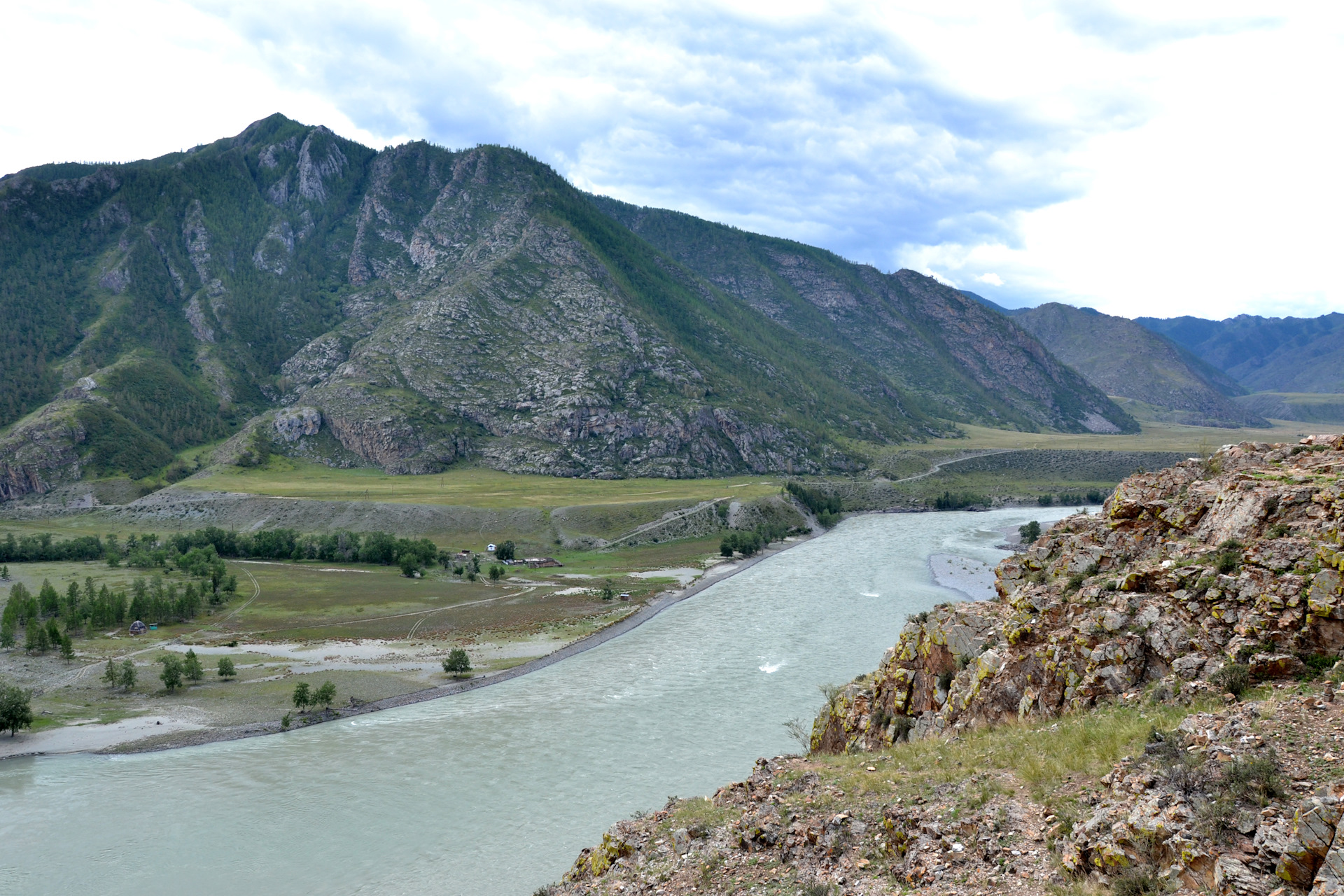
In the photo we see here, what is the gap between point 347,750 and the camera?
1601 inches

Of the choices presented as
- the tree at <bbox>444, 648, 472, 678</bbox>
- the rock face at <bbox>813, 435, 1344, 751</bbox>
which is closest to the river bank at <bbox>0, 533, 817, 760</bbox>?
the tree at <bbox>444, 648, 472, 678</bbox>

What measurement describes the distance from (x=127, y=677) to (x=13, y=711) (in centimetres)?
916

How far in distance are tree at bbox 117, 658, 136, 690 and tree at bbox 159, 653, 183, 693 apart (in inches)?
69.2

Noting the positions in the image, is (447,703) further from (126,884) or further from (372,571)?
(372,571)

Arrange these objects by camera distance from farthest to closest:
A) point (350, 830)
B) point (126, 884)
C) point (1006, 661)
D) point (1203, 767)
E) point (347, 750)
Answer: point (347, 750)
point (350, 830)
point (126, 884)
point (1006, 661)
point (1203, 767)

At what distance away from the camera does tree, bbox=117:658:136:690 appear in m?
51.9

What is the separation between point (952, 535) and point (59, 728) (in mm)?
98785

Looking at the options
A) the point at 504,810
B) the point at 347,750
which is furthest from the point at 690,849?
the point at 347,750

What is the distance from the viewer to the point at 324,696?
4731 centimetres

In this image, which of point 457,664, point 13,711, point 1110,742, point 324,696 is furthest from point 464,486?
point 1110,742

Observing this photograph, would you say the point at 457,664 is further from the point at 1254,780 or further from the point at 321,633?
the point at 1254,780

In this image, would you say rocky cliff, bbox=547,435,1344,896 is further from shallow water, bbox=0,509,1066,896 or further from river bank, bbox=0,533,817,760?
river bank, bbox=0,533,817,760

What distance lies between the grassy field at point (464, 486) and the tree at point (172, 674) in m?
64.2

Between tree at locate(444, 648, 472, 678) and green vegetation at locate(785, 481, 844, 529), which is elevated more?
green vegetation at locate(785, 481, 844, 529)
